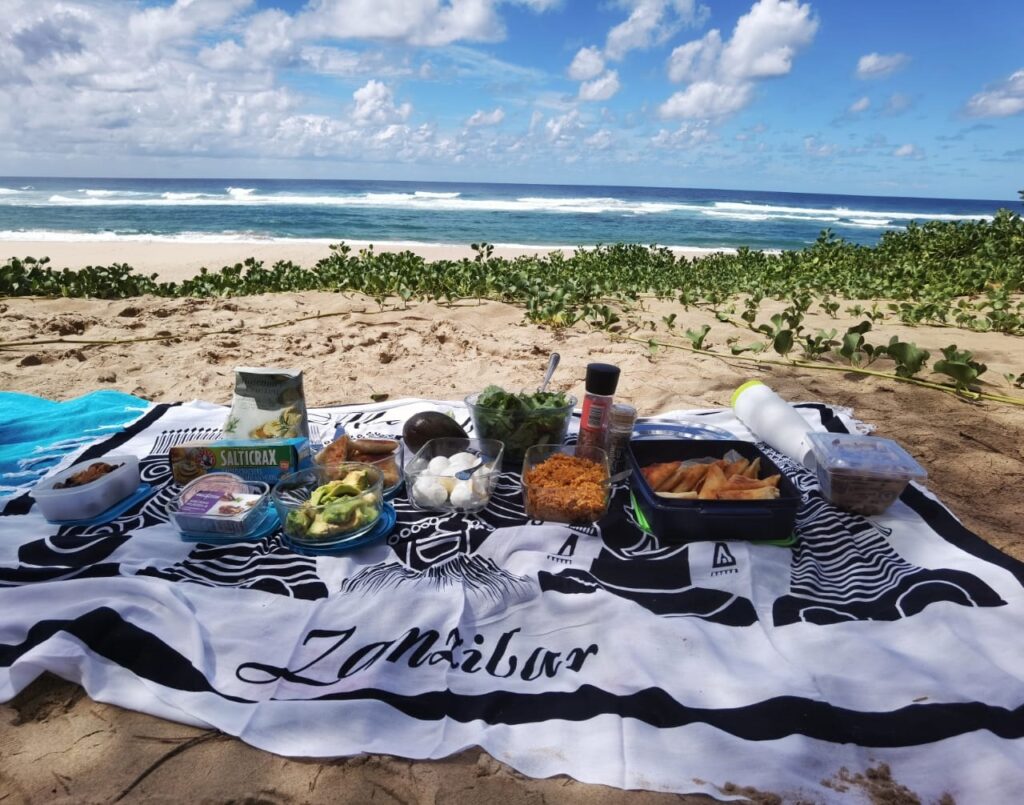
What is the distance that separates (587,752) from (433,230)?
26.5m

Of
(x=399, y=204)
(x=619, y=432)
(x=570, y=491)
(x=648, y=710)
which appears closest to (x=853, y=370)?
(x=619, y=432)

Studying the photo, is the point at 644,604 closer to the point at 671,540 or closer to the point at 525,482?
the point at 671,540

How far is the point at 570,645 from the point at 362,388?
103 inches

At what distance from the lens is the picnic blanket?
133 cm

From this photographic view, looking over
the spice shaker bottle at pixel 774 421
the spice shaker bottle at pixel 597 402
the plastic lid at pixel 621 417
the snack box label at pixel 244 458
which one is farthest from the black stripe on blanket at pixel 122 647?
the spice shaker bottle at pixel 774 421

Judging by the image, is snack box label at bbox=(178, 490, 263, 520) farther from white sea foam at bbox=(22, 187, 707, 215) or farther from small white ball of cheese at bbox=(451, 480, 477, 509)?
white sea foam at bbox=(22, 187, 707, 215)

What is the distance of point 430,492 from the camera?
2143mm

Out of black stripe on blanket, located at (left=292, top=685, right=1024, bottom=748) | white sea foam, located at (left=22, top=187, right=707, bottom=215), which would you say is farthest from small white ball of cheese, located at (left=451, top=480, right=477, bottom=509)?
white sea foam, located at (left=22, top=187, right=707, bottom=215)

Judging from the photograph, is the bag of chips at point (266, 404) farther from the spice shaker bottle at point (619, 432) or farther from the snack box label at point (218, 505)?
the spice shaker bottle at point (619, 432)

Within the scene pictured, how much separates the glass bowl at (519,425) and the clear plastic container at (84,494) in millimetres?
1335

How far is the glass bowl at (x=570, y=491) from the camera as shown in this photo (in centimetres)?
205

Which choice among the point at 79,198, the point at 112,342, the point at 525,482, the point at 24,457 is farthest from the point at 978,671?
the point at 79,198

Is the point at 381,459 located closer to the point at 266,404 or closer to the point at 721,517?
the point at 266,404

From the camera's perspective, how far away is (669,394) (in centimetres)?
363
